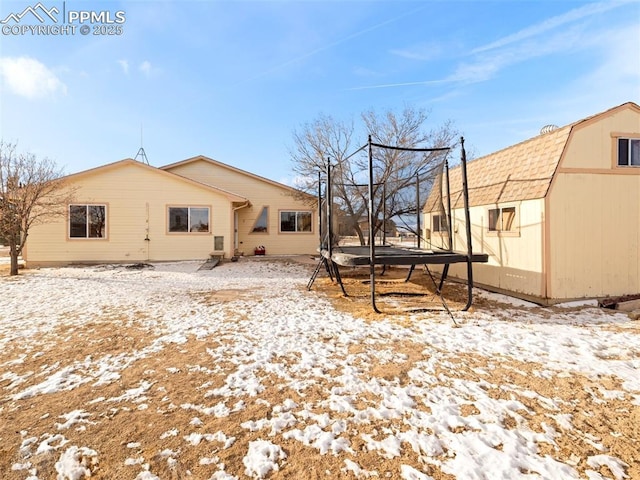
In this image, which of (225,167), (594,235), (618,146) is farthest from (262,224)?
(618,146)

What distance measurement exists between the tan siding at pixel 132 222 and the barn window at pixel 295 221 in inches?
149

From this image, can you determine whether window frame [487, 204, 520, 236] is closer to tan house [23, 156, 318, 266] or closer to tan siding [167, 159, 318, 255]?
tan house [23, 156, 318, 266]

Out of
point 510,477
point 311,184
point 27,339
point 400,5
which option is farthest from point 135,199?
point 510,477

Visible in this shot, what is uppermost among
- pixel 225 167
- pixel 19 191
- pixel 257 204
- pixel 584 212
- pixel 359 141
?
pixel 359 141

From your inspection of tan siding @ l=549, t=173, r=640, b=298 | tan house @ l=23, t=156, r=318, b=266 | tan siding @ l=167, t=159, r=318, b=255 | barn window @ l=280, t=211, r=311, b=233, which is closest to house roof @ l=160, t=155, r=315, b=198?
tan siding @ l=167, t=159, r=318, b=255

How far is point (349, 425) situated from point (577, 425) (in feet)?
5.63

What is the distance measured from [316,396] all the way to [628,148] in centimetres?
809

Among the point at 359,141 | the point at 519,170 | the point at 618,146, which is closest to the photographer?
the point at 618,146

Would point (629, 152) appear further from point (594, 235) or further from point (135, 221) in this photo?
point (135, 221)

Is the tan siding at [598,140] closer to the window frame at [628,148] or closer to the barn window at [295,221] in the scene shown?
the window frame at [628,148]

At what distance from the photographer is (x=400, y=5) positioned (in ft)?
32.0

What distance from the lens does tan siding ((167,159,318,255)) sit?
52.6 ft

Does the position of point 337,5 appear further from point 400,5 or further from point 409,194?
point 409,194

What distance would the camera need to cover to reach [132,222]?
1249 cm
